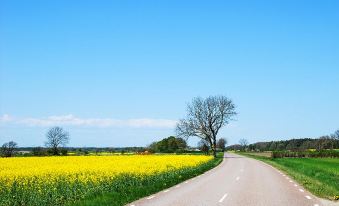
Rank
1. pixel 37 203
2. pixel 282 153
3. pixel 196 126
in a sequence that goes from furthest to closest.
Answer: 1. pixel 282 153
2. pixel 196 126
3. pixel 37 203

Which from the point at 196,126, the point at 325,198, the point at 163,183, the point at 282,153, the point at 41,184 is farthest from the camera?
the point at 282,153

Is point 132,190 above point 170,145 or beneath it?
beneath

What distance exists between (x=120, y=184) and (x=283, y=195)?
6.73m

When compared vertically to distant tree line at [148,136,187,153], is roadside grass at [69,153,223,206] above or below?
below

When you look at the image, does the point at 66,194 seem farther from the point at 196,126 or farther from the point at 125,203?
the point at 196,126

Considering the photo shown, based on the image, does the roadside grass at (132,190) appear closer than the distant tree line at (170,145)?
Yes

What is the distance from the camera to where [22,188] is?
17.8 m

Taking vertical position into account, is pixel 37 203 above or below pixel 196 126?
below

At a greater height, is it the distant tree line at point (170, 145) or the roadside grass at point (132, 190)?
the distant tree line at point (170, 145)

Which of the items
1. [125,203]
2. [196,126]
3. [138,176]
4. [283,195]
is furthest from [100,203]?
[196,126]

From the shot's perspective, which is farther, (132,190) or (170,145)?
(170,145)

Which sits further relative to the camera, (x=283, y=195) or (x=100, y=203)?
(x=283, y=195)

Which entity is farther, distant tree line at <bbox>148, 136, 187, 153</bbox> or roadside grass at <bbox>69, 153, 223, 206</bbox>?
distant tree line at <bbox>148, 136, 187, 153</bbox>

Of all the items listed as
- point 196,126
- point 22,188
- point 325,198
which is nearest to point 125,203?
point 22,188
